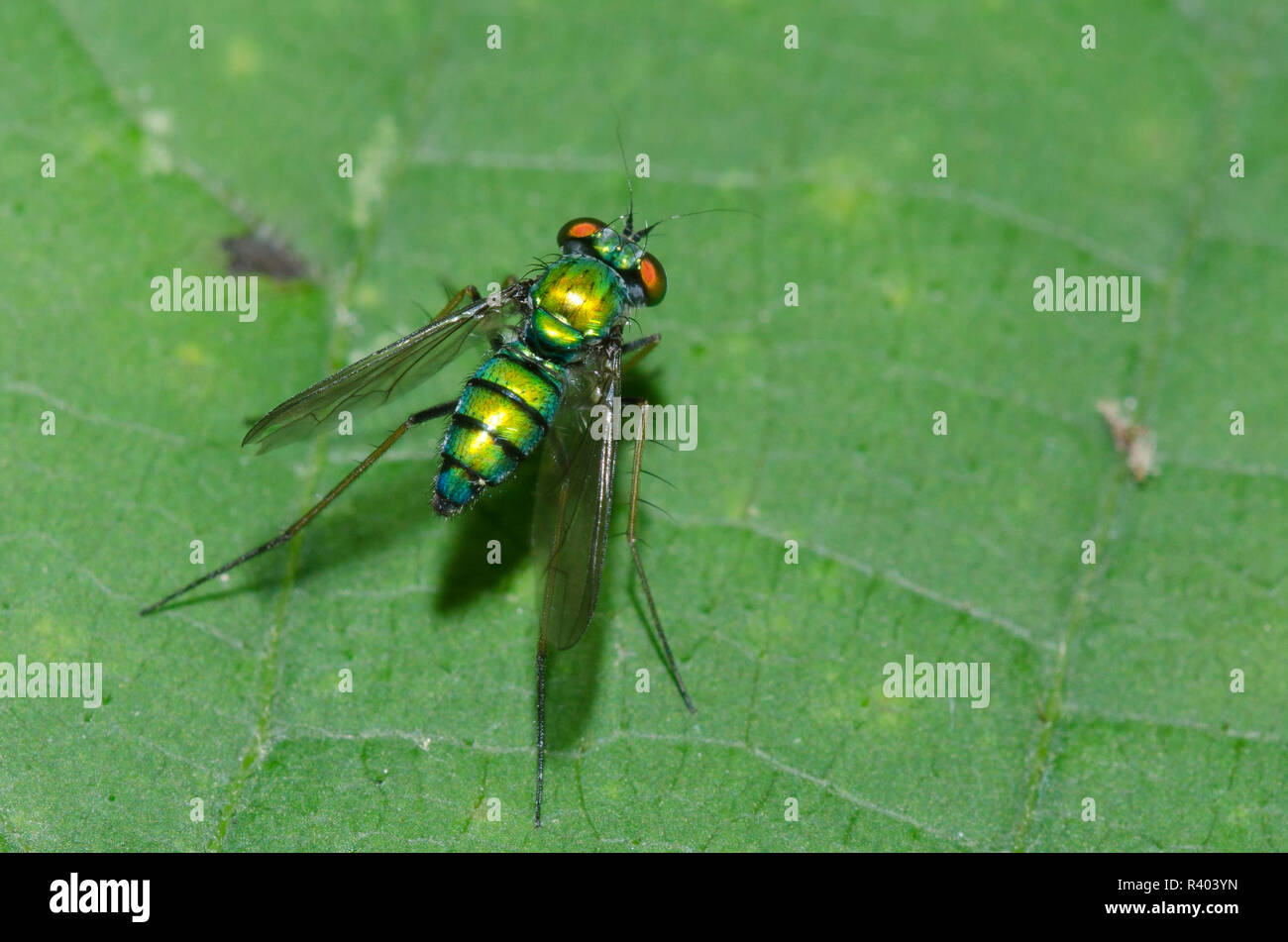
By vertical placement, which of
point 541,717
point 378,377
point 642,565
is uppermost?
point 378,377

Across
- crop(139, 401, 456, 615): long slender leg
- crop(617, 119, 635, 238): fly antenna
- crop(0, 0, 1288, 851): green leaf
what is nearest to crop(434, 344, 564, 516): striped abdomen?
crop(139, 401, 456, 615): long slender leg

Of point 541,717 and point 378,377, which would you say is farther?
point 378,377

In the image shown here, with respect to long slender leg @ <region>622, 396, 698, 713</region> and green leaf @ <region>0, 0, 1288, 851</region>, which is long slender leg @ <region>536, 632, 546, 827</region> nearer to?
green leaf @ <region>0, 0, 1288, 851</region>

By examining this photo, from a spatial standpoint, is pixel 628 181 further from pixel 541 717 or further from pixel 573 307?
pixel 541 717

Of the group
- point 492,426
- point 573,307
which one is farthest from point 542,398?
point 573,307

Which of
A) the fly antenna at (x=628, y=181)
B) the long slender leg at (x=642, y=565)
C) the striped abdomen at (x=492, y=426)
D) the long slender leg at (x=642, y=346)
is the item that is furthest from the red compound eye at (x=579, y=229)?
the long slender leg at (x=642, y=565)

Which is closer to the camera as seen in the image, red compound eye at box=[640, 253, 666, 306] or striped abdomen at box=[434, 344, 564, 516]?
striped abdomen at box=[434, 344, 564, 516]
